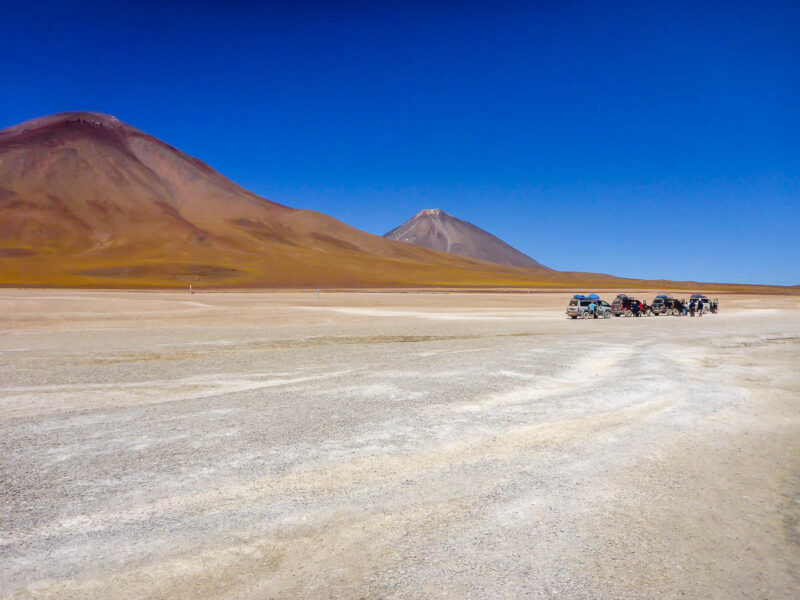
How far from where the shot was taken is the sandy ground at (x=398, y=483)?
447 cm

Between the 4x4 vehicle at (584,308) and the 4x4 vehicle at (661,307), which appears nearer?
the 4x4 vehicle at (584,308)

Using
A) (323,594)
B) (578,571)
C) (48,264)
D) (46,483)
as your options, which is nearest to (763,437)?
(578,571)

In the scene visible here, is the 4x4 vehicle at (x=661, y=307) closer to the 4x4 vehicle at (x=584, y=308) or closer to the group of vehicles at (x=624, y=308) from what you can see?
the group of vehicles at (x=624, y=308)

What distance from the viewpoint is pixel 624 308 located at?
141 feet

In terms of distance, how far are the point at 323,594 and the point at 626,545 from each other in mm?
A: 2715

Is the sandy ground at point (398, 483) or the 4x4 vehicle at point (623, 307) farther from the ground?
the 4x4 vehicle at point (623, 307)

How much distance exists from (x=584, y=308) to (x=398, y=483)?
117 feet

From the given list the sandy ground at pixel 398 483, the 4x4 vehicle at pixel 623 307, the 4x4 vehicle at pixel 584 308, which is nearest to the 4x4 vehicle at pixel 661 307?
→ the 4x4 vehicle at pixel 623 307

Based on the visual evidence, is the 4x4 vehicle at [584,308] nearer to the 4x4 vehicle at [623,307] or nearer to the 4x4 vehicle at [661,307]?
the 4x4 vehicle at [623,307]

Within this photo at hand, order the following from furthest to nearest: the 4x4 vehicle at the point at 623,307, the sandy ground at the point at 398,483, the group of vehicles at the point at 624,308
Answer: the 4x4 vehicle at the point at 623,307
the group of vehicles at the point at 624,308
the sandy ground at the point at 398,483

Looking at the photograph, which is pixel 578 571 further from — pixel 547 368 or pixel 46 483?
pixel 547 368

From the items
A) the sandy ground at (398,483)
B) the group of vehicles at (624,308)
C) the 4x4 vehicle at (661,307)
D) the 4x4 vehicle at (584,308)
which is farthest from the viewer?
the 4x4 vehicle at (661,307)

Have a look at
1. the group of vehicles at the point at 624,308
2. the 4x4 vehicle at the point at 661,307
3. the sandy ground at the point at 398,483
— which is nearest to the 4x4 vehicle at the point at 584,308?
the group of vehicles at the point at 624,308

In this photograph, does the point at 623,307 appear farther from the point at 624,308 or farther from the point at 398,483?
the point at 398,483
